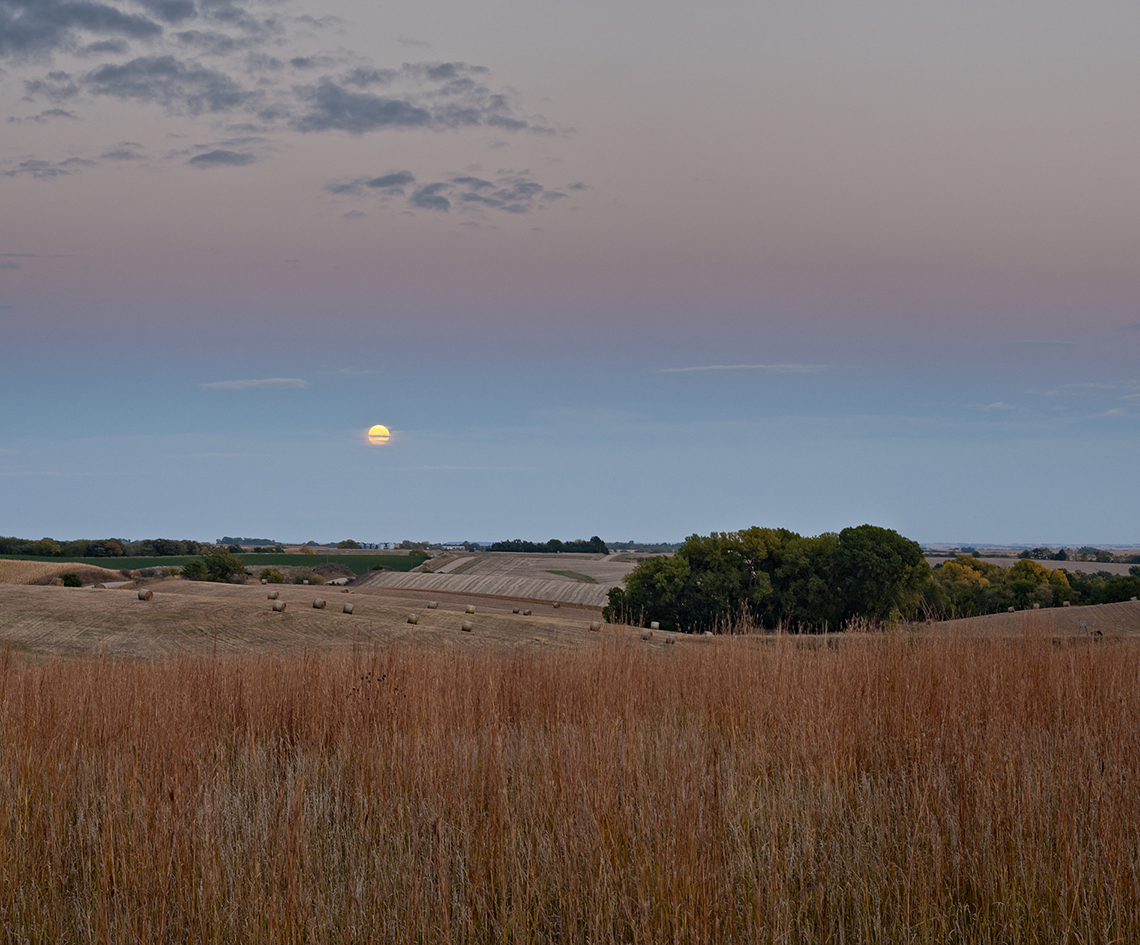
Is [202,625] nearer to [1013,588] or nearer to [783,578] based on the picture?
[783,578]

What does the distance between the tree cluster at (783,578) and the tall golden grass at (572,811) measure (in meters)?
31.1

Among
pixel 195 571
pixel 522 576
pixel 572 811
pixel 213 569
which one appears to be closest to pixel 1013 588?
pixel 522 576

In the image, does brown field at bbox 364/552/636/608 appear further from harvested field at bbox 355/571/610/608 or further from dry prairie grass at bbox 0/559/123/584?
dry prairie grass at bbox 0/559/123/584

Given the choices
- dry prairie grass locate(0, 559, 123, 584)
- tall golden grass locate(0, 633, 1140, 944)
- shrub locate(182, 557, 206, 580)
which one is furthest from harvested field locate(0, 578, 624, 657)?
shrub locate(182, 557, 206, 580)

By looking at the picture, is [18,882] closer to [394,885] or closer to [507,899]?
[394,885]

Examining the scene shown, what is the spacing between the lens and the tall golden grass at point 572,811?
388 cm

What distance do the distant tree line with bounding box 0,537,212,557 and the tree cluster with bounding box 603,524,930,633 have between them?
231 ft

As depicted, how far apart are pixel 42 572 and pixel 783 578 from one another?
34943 millimetres

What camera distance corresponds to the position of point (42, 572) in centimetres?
3966

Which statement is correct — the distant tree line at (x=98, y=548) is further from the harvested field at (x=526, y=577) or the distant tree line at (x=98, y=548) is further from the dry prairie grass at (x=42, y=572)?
the dry prairie grass at (x=42, y=572)

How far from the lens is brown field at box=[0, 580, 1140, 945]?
3896 millimetres

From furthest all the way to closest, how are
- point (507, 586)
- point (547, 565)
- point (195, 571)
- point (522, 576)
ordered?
point (547, 565)
point (522, 576)
point (507, 586)
point (195, 571)

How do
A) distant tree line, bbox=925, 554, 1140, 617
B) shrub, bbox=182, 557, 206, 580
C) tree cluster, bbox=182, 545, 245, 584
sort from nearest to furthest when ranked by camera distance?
distant tree line, bbox=925, 554, 1140, 617, shrub, bbox=182, 557, 206, 580, tree cluster, bbox=182, 545, 245, 584

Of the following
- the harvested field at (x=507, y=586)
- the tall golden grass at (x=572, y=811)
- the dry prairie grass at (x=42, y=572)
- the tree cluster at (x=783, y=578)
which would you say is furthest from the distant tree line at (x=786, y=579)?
the tall golden grass at (x=572, y=811)
